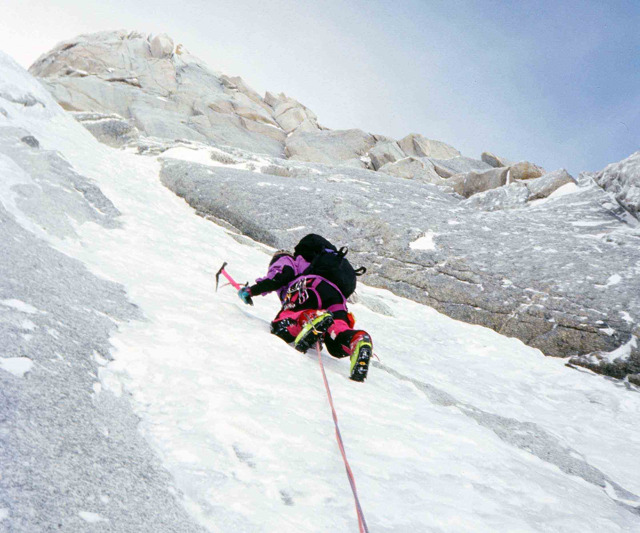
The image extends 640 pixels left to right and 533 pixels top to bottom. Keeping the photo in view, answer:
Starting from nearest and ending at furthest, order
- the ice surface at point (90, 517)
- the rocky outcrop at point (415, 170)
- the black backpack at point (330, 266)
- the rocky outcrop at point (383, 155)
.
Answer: the ice surface at point (90, 517), the black backpack at point (330, 266), the rocky outcrop at point (415, 170), the rocky outcrop at point (383, 155)

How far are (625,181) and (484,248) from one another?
610 cm

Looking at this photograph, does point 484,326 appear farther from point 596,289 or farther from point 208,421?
point 208,421

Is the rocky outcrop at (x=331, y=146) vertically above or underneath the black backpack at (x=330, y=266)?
above

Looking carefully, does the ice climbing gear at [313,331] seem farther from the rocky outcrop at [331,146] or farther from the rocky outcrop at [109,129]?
the rocky outcrop at [331,146]

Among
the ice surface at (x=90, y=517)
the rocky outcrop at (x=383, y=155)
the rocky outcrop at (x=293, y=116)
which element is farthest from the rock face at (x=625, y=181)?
the rocky outcrop at (x=293, y=116)

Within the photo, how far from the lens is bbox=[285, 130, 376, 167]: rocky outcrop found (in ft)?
143

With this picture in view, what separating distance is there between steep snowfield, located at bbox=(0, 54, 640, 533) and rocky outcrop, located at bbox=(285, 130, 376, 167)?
3777 cm

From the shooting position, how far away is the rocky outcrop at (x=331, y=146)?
143 feet

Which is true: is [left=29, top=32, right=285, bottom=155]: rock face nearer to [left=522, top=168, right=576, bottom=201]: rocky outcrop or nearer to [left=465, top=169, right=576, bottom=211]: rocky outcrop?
[left=465, top=169, right=576, bottom=211]: rocky outcrop

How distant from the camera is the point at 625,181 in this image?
1328 centimetres

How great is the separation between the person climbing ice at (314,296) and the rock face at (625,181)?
1159 cm

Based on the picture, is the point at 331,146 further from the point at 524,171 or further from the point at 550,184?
the point at 550,184

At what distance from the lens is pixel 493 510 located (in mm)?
2385

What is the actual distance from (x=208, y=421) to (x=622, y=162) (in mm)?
16754
